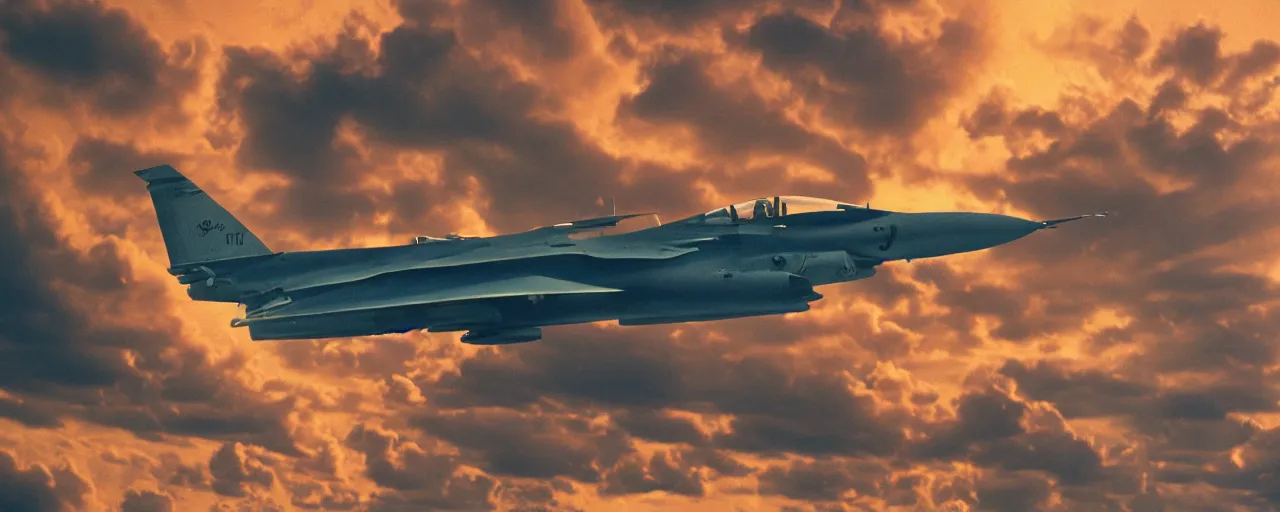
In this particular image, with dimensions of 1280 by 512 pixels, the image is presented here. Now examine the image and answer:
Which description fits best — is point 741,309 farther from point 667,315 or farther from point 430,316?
point 430,316

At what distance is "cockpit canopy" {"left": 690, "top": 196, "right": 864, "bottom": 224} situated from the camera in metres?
37.1

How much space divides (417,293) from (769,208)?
471 inches

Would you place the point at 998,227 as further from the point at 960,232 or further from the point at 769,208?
the point at 769,208

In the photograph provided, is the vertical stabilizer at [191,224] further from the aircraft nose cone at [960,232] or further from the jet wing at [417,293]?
the aircraft nose cone at [960,232]

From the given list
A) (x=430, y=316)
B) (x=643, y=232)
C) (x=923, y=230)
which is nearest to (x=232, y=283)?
(x=430, y=316)

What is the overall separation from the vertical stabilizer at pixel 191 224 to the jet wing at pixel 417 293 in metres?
5.08

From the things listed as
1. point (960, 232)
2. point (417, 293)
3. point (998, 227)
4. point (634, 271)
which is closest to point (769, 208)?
point (634, 271)

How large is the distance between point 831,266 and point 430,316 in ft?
43.2

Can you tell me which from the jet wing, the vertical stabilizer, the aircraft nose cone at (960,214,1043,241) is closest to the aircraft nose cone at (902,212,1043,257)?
the aircraft nose cone at (960,214,1043,241)

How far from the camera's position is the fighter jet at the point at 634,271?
35750mm

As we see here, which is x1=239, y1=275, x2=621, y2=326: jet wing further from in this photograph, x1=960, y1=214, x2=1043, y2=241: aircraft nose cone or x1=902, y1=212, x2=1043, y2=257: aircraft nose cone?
x1=960, y1=214, x2=1043, y2=241: aircraft nose cone

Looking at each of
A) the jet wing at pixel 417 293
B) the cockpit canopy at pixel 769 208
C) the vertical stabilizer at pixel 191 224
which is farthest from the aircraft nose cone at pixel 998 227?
the vertical stabilizer at pixel 191 224

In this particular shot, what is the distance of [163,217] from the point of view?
4225 centimetres

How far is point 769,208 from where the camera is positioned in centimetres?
3709
